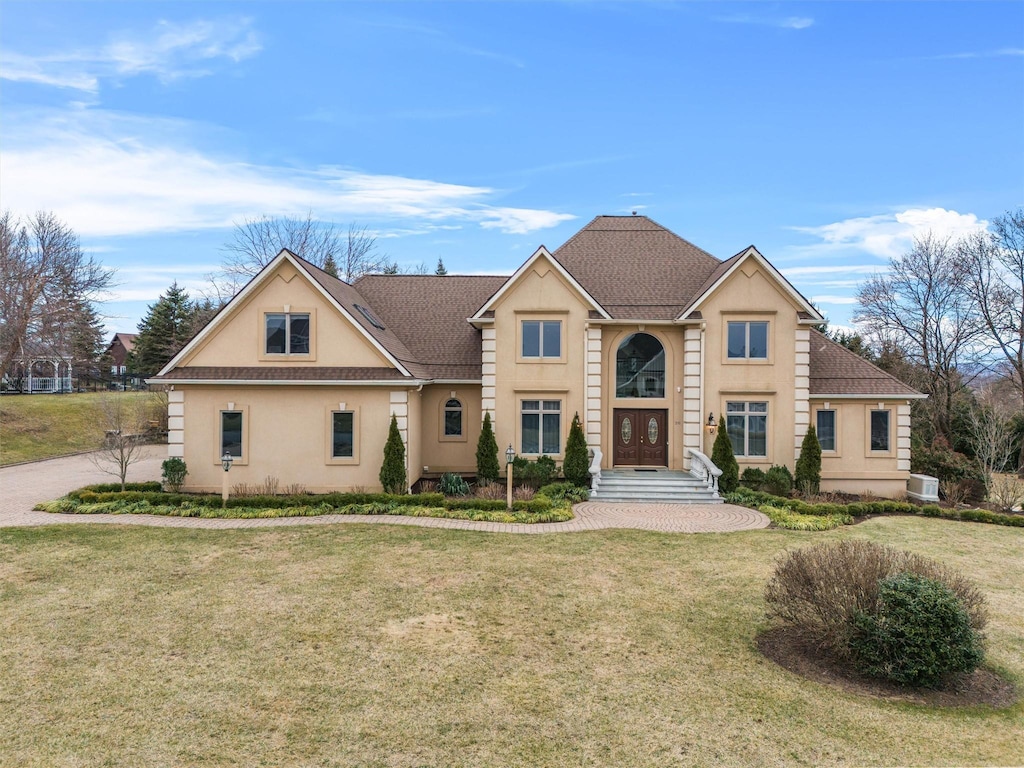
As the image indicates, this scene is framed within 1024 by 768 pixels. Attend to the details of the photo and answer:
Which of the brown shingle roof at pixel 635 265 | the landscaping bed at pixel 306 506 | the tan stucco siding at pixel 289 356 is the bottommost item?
the landscaping bed at pixel 306 506

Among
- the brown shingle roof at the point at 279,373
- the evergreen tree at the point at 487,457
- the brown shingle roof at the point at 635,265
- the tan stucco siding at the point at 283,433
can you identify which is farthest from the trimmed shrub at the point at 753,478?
the tan stucco siding at the point at 283,433

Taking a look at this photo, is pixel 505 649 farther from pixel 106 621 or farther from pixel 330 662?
pixel 106 621

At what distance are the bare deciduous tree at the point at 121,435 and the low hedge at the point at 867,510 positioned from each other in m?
19.2

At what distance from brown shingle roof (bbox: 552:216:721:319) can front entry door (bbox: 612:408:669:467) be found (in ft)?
11.5

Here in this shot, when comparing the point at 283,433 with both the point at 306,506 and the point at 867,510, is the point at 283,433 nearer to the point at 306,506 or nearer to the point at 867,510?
the point at 306,506

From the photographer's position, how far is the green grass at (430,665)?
18.5 ft

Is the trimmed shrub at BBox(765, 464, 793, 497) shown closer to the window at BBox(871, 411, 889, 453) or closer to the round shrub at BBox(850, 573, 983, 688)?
the window at BBox(871, 411, 889, 453)

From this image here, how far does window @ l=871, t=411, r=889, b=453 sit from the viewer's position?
20.2 metres

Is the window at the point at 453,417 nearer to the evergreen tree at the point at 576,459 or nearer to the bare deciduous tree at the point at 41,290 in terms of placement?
the evergreen tree at the point at 576,459

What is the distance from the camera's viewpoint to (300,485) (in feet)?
59.9

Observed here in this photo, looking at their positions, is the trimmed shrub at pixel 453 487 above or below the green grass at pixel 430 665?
above

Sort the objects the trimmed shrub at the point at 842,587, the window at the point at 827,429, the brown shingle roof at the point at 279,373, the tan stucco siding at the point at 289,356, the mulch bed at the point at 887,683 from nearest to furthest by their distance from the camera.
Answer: the mulch bed at the point at 887,683, the trimmed shrub at the point at 842,587, the brown shingle roof at the point at 279,373, the tan stucco siding at the point at 289,356, the window at the point at 827,429

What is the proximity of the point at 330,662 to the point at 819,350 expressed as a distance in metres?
20.4

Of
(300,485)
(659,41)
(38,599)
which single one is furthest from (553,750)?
(659,41)
